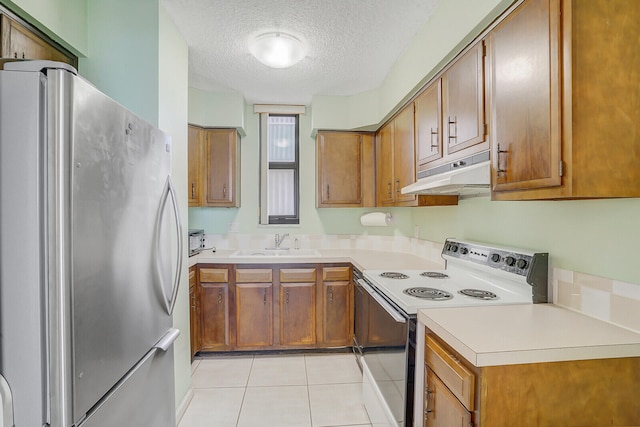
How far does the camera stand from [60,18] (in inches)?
61.1

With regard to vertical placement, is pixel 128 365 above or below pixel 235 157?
below

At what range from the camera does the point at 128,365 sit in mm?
1108

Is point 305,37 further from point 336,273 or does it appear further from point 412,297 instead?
point 336,273

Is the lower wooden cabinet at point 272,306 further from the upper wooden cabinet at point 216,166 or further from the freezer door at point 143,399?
the freezer door at point 143,399

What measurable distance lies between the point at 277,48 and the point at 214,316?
7.33 ft

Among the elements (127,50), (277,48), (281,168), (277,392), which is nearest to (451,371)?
(277,392)

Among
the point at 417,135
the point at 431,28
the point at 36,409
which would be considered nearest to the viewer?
the point at 36,409

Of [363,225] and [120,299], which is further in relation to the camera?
[363,225]

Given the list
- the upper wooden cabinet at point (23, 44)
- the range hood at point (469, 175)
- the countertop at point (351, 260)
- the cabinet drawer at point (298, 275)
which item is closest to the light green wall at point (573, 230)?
the range hood at point (469, 175)

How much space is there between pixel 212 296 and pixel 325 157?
1.70 m

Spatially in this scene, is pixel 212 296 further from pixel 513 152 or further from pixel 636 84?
pixel 636 84

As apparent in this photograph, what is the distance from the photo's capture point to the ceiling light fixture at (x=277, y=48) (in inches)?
82.8

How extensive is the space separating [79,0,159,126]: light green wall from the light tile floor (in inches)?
73.7

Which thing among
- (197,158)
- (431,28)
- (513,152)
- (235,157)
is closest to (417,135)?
(431,28)
